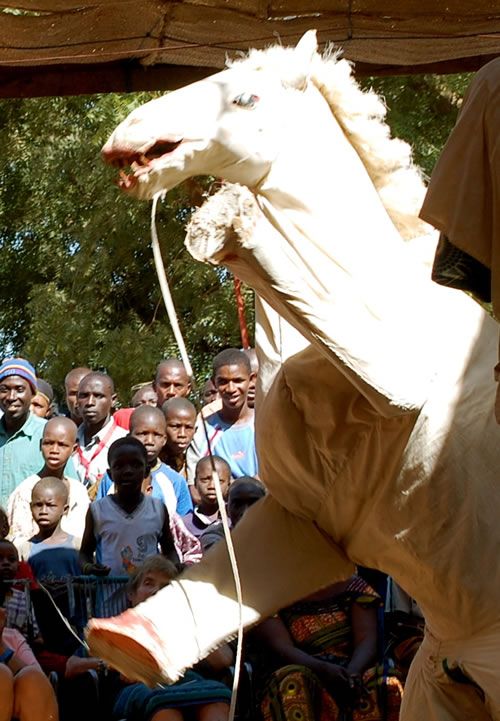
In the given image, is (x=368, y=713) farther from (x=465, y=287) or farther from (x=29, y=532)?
(x=465, y=287)

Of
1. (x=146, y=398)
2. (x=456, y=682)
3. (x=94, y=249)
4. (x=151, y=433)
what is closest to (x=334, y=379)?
(x=456, y=682)

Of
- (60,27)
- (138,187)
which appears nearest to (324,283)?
(138,187)

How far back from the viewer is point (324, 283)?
11.3 feet

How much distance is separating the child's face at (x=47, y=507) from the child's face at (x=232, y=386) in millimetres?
1239

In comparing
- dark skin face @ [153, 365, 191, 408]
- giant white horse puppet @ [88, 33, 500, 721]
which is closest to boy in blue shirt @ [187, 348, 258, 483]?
dark skin face @ [153, 365, 191, 408]

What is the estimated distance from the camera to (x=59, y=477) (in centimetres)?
776

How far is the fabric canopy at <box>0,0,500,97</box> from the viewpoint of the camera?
18.6ft

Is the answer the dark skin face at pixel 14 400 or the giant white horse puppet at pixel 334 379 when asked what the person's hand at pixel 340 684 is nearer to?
the giant white horse puppet at pixel 334 379

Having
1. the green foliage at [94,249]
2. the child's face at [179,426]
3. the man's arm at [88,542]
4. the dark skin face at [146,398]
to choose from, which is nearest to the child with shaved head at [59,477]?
the man's arm at [88,542]

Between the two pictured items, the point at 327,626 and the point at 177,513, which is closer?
the point at 327,626

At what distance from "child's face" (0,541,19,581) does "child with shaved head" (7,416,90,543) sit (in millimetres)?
714

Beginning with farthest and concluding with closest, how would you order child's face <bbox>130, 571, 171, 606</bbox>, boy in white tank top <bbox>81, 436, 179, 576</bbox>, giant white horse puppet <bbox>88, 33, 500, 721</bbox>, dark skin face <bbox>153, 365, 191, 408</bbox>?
dark skin face <bbox>153, 365, 191, 408</bbox>
boy in white tank top <bbox>81, 436, 179, 576</bbox>
child's face <bbox>130, 571, 171, 606</bbox>
giant white horse puppet <bbox>88, 33, 500, 721</bbox>

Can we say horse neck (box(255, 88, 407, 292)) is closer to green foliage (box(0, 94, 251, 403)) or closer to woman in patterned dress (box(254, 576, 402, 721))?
woman in patterned dress (box(254, 576, 402, 721))

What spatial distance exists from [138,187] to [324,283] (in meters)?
0.53
